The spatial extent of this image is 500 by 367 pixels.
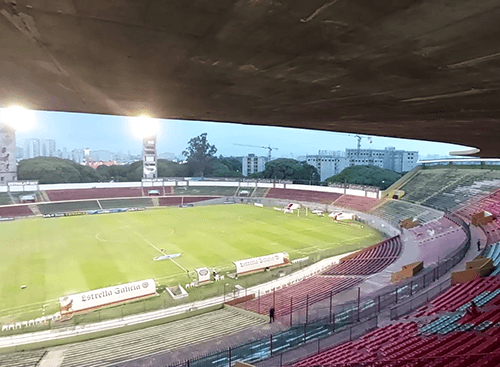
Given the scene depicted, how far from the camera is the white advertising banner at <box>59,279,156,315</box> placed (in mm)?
17062

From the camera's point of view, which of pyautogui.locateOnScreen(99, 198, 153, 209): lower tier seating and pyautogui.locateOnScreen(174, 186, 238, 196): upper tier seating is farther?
pyautogui.locateOnScreen(174, 186, 238, 196): upper tier seating

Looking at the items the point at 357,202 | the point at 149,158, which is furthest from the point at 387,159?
the point at 357,202

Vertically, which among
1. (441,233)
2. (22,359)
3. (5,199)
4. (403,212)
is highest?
(5,199)

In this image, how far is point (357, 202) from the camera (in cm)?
4941

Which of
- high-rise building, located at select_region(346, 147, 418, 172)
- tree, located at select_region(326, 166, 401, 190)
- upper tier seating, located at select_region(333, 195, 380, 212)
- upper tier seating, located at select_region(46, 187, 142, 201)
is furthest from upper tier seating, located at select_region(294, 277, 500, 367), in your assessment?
high-rise building, located at select_region(346, 147, 418, 172)

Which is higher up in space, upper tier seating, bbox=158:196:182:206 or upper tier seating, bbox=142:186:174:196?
upper tier seating, bbox=142:186:174:196

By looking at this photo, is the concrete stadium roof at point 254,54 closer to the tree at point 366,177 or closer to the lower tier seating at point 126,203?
the lower tier seating at point 126,203

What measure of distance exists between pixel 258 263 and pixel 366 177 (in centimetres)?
7545

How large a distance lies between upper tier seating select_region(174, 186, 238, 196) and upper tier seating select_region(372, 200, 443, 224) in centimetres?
2779

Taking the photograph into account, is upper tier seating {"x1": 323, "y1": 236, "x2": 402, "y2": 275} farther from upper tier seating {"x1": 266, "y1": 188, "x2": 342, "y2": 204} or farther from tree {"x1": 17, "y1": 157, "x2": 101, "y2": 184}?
tree {"x1": 17, "y1": 157, "x2": 101, "y2": 184}

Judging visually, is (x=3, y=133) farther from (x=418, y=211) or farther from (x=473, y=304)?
(x=473, y=304)

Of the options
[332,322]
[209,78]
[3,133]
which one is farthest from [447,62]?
[3,133]

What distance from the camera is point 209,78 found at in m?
3.54

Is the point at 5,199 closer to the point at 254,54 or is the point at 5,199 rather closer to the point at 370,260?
the point at 370,260
